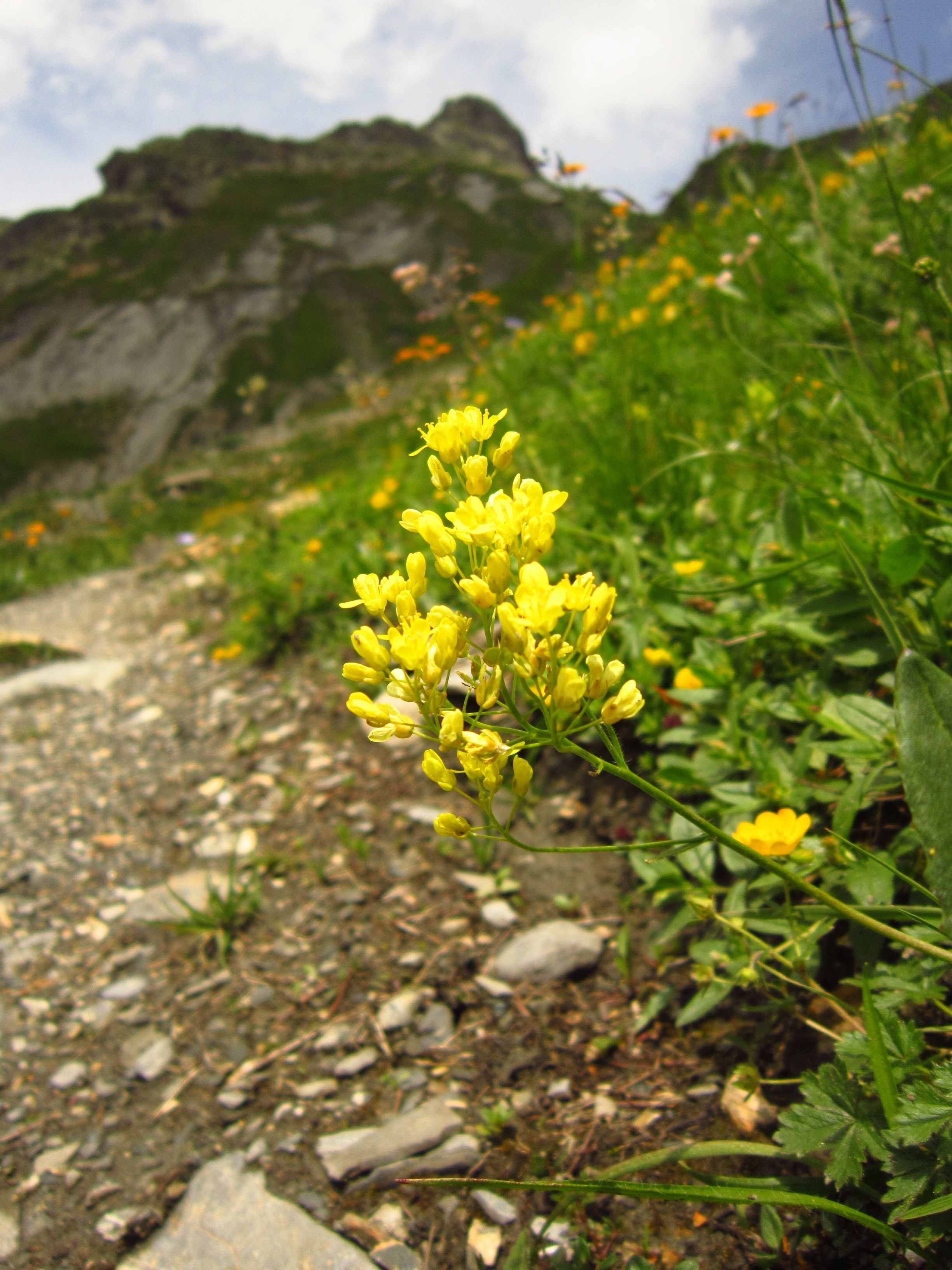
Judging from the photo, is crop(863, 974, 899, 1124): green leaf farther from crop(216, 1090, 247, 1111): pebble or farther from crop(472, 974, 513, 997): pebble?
crop(216, 1090, 247, 1111): pebble

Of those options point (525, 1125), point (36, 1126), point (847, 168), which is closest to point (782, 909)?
point (525, 1125)

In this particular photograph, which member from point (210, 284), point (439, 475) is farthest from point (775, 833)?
point (210, 284)

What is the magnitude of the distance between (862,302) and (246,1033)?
4.38 m

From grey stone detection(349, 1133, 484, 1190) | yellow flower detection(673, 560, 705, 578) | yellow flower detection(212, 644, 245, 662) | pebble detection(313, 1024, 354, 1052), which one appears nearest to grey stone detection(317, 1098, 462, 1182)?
grey stone detection(349, 1133, 484, 1190)

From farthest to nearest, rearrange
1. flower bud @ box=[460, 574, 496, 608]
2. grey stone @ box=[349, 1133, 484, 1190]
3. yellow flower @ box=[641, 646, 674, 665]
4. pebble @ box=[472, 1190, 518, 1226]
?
yellow flower @ box=[641, 646, 674, 665]
grey stone @ box=[349, 1133, 484, 1190]
pebble @ box=[472, 1190, 518, 1226]
flower bud @ box=[460, 574, 496, 608]

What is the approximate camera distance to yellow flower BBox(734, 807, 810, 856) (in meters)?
1.30

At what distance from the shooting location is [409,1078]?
1.80 m

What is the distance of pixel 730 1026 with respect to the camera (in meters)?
1.62

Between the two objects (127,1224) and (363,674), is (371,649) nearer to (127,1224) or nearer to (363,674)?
(363,674)

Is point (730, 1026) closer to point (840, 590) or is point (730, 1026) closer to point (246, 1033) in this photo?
point (840, 590)

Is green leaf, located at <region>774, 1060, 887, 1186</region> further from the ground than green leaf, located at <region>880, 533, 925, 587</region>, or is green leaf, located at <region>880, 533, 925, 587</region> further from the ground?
green leaf, located at <region>880, 533, 925, 587</region>

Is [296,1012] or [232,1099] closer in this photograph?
[232,1099]

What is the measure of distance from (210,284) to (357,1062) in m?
51.9

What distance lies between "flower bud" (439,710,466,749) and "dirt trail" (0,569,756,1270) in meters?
1.04
